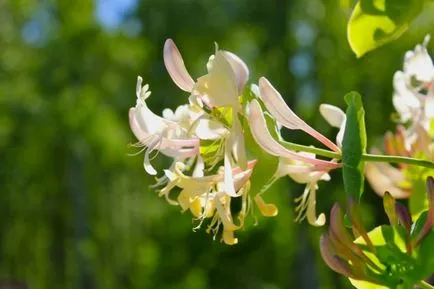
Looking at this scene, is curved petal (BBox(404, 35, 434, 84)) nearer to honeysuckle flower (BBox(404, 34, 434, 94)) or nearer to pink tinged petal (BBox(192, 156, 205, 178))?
honeysuckle flower (BBox(404, 34, 434, 94))

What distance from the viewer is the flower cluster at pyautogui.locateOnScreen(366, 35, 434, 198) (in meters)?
0.61

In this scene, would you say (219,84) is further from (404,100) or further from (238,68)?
(404,100)

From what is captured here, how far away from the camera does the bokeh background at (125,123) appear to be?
29.3 feet

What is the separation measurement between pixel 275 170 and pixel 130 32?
12284mm

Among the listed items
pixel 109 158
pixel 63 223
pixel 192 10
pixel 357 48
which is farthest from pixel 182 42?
pixel 357 48

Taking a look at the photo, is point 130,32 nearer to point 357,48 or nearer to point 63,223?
point 63,223

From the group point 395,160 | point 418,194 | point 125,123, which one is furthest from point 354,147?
point 125,123

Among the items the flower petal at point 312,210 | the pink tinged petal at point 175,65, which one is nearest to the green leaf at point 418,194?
the flower petal at point 312,210

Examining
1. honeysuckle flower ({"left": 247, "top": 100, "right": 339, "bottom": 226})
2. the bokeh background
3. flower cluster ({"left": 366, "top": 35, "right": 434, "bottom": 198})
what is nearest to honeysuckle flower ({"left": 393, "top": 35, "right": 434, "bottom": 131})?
flower cluster ({"left": 366, "top": 35, "right": 434, "bottom": 198})

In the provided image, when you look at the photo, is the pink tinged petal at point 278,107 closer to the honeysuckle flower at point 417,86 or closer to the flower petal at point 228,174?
the flower petal at point 228,174

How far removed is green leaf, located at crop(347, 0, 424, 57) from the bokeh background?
616 cm

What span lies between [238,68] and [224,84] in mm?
11

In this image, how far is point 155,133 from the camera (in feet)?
1.62

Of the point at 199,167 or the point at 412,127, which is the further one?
the point at 412,127
